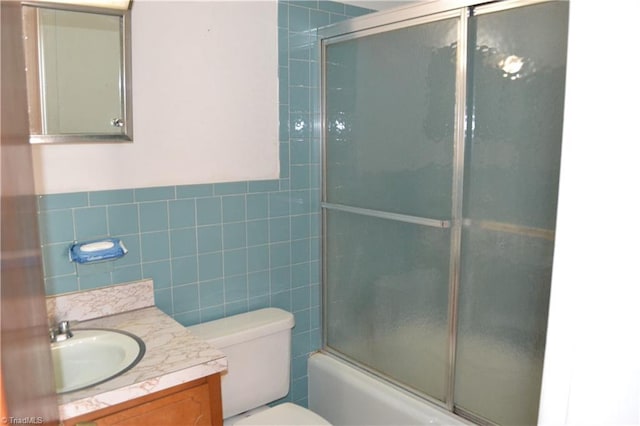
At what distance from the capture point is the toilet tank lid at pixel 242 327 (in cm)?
193

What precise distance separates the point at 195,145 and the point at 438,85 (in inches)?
38.2

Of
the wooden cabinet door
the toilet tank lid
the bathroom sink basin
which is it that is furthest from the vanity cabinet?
the toilet tank lid

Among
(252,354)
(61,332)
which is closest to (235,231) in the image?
(252,354)

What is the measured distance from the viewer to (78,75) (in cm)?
167

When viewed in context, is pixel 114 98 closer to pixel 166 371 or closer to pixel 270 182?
pixel 270 182

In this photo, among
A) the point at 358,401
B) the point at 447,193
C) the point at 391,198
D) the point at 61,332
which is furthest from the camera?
the point at 358,401

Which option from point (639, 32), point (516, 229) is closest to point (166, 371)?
point (516, 229)

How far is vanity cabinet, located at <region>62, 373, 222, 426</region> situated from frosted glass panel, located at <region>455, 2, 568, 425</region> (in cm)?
94

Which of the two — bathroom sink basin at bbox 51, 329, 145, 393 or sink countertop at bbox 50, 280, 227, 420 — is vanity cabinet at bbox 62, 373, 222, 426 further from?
bathroom sink basin at bbox 51, 329, 145, 393

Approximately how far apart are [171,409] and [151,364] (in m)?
0.14

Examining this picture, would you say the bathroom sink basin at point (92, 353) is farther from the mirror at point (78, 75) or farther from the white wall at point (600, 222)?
the white wall at point (600, 222)

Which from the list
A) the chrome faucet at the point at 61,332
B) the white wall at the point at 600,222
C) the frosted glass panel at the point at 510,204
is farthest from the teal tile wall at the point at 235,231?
the white wall at the point at 600,222

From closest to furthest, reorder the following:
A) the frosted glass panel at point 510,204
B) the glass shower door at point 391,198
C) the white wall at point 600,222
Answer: the white wall at point 600,222 < the frosted glass panel at point 510,204 < the glass shower door at point 391,198

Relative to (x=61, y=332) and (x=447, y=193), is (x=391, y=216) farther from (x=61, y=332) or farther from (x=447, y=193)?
(x=61, y=332)
